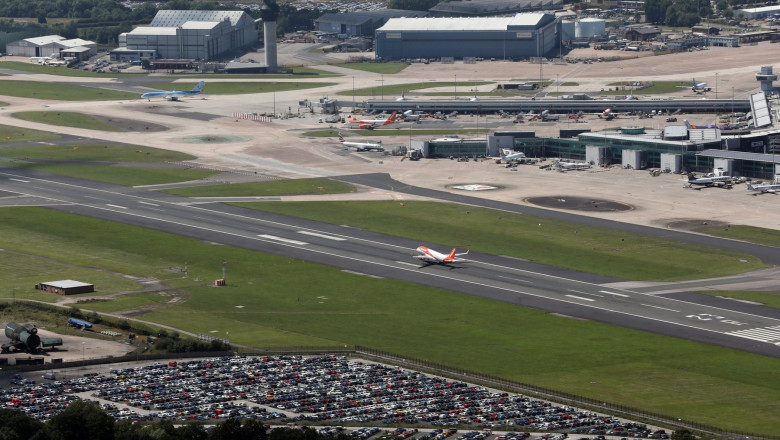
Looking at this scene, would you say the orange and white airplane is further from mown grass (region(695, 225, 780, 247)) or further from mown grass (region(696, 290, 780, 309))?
mown grass (region(695, 225, 780, 247))

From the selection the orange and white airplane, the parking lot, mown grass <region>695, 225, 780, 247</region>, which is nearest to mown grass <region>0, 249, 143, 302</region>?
the parking lot

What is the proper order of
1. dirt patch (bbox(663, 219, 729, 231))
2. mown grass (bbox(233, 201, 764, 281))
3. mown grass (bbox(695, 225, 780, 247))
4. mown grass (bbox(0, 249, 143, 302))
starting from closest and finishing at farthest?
mown grass (bbox(0, 249, 143, 302)), mown grass (bbox(233, 201, 764, 281)), mown grass (bbox(695, 225, 780, 247)), dirt patch (bbox(663, 219, 729, 231))

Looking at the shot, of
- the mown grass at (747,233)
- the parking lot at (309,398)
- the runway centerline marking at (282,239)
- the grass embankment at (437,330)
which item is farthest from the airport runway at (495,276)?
the parking lot at (309,398)

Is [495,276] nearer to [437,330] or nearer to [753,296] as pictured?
[437,330]

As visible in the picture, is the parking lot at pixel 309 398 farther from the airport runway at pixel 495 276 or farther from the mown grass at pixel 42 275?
the mown grass at pixel 42 275

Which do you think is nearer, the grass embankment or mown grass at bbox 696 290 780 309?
the grass embankment

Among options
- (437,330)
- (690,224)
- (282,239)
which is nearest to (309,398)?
(437,330)
